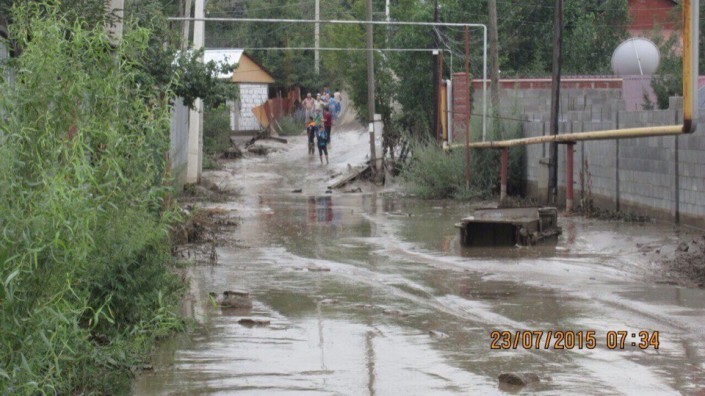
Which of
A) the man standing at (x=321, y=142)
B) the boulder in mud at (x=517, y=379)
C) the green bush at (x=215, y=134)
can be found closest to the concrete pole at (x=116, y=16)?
the boulder in mud at (x=517, y=379)

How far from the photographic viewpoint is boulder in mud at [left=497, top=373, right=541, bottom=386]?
281 inches

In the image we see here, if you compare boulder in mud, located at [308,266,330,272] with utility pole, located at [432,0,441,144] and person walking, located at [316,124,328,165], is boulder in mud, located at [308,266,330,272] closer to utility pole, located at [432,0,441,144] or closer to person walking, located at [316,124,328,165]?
utility pole, located at [432,0,441,144]

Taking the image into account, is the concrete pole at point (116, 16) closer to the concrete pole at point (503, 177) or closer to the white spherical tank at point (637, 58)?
the concrete pole at point (503, 177)

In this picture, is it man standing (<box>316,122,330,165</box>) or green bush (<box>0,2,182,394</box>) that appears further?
man standing (<box>316,122,330,165</box>)

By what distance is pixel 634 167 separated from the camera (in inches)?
733

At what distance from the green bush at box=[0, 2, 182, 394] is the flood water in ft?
2.01

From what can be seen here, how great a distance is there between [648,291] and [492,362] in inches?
154

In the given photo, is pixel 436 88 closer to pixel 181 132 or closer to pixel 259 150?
pixel 181 132

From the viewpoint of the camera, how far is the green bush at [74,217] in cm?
485

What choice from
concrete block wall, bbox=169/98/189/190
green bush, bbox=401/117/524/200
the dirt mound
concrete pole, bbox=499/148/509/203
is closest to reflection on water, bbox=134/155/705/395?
the dirt mound

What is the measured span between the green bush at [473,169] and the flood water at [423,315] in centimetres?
655

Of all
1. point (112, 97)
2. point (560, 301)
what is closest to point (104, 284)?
point (112, 97)

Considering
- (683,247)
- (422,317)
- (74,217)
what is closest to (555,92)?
(683,247)

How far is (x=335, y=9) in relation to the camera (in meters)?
63.8
